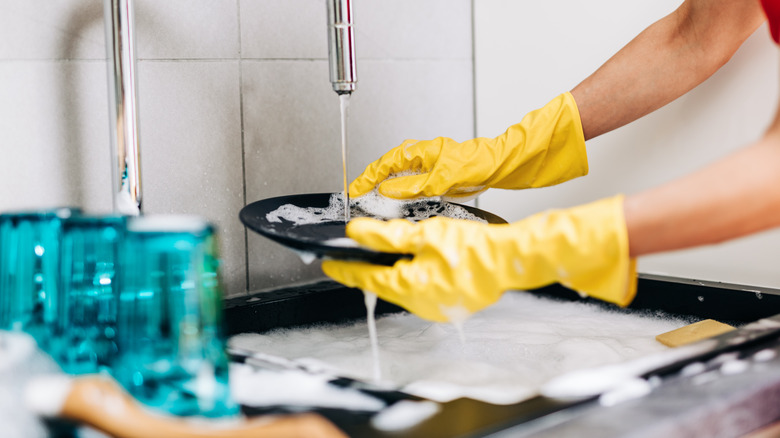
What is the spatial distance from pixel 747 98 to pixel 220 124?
0.92 metres

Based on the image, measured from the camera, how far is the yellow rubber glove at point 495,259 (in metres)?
0.77

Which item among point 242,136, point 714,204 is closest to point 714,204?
point 714,204

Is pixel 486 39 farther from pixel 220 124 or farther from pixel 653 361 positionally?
pixel 653 361

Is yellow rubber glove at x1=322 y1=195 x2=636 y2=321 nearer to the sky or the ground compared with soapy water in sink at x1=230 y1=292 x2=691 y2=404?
nearer to the sky

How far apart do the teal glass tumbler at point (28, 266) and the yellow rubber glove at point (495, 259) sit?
33cm

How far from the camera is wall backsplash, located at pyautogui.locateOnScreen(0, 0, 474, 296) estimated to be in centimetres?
107

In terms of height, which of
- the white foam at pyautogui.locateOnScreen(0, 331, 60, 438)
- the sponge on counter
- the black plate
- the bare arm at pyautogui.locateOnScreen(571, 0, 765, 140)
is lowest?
the sponge on counter

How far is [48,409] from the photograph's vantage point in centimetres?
57

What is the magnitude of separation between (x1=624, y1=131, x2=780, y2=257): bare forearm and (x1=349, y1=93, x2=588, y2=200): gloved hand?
1.51 feet

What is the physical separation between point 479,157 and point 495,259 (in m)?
0.45

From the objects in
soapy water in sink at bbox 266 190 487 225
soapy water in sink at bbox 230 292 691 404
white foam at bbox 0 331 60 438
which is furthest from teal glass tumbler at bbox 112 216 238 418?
soapy water in sink at bbox 266 190 487 225

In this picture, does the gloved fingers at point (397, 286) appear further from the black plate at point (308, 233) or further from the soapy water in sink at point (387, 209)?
the soapy water in sink at point (387, 209)

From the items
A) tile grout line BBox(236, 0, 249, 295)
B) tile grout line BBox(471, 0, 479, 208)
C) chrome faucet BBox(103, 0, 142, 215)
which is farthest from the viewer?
tile grout line BBox(471, 0, 479, 208)

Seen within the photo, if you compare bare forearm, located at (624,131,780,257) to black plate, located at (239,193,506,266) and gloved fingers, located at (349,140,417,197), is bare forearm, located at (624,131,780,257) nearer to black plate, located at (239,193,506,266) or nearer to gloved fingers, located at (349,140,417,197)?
black plate, located at (239,193,506,266)
